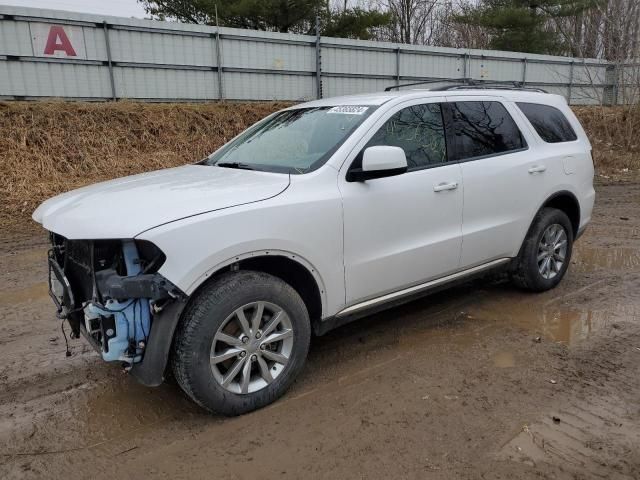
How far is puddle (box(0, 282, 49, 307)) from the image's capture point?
5087 millimetres

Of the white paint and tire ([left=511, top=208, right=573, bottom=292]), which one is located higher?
the white paint

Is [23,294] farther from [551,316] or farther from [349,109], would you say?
[551,316]

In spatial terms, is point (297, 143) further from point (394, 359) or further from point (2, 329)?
point (2, 329)

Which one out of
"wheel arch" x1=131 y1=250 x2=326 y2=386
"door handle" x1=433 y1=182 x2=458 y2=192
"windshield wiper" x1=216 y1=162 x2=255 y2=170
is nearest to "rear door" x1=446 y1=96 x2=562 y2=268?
"door handle" x1=433 y1=182 x2=458 y2=192

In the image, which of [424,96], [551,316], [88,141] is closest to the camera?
[424,96]

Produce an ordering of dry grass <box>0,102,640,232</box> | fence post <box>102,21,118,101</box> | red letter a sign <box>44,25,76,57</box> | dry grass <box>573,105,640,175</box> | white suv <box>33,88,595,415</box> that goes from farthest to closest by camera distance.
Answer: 1. dry grass <box>573,105,640,175</box>
2. fence post <box>102,21,118,101</box>
3. red letter a sign <box>44,25,76,57</box>
4. dry grass <box>0,102,640,232</box>
5. white suv <box>33,88,595,415</box>

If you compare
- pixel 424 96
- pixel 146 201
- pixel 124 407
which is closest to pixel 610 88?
pixel 424 96

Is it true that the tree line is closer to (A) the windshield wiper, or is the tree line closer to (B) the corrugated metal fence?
(B) the corrugated metal fence

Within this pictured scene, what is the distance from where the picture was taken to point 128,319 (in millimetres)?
2793

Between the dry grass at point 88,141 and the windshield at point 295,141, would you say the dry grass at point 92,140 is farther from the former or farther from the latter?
the windshield at point 295,141

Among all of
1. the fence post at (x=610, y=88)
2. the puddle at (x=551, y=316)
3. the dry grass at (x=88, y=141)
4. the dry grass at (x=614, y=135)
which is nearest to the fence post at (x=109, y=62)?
the dry grass at (x=88, y=141)

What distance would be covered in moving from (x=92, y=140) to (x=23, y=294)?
6.10m

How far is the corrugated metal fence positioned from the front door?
385 inches

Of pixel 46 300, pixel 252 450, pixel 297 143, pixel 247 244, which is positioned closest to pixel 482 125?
pixel 297 143
